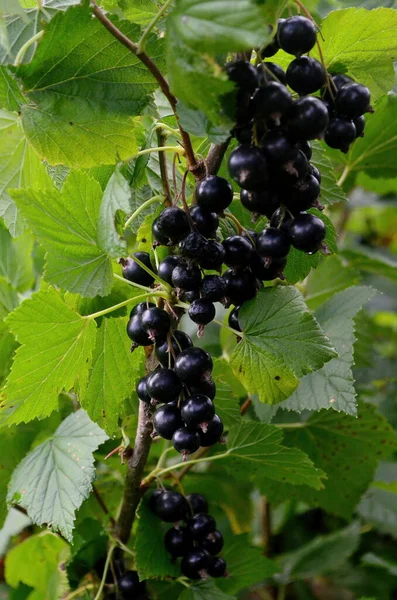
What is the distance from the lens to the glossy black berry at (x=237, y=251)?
2.58 feet

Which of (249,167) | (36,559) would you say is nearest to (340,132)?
(249,167)

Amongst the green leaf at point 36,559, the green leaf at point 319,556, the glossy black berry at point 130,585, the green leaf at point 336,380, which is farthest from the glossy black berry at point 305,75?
the green leaf at point 319,556

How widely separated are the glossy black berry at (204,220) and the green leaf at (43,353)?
8.2 inches

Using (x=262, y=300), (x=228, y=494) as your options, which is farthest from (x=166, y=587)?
(x=262, y=300)

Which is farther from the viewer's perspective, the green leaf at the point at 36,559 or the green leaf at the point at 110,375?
the green leaf at the point at 36,559

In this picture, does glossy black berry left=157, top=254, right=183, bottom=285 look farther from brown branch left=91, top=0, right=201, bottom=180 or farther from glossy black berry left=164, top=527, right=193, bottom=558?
glossy black berry left=164, top=527, right=193, bottom=558

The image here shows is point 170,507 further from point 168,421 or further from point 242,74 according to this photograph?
point 242,74

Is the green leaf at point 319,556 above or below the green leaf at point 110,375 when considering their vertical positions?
below

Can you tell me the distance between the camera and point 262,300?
82 cm

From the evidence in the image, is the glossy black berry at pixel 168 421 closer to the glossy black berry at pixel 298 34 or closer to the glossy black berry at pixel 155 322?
the glossy black berry at pixel 155 322

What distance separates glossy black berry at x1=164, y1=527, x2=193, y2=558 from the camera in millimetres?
982

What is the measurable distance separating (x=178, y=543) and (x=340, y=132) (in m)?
0.65

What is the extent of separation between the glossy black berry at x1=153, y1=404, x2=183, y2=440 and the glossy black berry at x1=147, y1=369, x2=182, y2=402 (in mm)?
15

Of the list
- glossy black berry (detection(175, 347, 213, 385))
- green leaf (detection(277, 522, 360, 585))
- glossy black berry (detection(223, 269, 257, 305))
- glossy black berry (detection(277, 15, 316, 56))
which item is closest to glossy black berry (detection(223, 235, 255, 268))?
glossy black berry (detection(223, 269, 257, 305))
